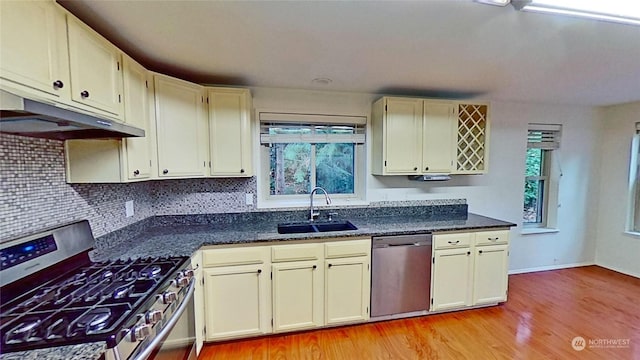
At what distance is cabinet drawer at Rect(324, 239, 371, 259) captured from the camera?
239 centimetres

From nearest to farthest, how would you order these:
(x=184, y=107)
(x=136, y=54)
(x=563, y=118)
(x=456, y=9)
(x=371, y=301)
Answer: (x=456, y=9), (x=136, y=54), (x=184, y=107), (x=371, y=301), (x=563, y=118)

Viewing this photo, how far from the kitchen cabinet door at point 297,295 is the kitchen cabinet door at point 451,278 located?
43.1 inches

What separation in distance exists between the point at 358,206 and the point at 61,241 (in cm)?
236

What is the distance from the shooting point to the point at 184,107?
2301mm

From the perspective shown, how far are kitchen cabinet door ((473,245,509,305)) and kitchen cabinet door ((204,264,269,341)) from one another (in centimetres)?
200

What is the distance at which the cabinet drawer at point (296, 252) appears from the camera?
7.50 ft

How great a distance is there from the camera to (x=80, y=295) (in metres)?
1.29

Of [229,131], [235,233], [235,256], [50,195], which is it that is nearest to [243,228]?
[235,233]

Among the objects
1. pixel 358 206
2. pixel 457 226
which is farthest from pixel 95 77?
pixel 457 226


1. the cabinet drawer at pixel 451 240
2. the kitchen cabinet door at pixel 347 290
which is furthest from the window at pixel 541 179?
the kitchen cabinet door at pixel 347 290

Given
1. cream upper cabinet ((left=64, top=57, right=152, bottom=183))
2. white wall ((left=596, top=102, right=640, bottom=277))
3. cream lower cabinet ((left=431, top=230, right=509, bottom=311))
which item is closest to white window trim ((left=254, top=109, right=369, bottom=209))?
cream lower cabinet ((left=431, top=230, right=509, bottom=311))

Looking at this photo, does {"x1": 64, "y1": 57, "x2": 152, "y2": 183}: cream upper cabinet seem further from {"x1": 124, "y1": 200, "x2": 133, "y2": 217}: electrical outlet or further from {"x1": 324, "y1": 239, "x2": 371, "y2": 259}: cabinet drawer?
{"x1": 324, "y1": 239, "x2": 371, "y2": 259}: cabinet drawer

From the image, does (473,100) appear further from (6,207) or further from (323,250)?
(6,207)

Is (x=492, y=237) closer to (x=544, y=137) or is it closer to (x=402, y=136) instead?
(x=402, y=136)
